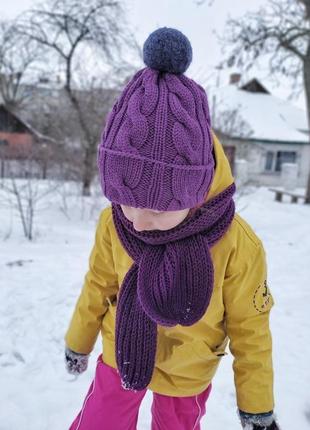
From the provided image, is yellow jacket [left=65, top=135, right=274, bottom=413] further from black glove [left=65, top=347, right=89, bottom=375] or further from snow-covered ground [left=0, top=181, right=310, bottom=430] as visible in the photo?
snow-covered ground [left=0, top=181, right=310, bottom=430]

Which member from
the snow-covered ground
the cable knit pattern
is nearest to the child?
the cable knit pattern

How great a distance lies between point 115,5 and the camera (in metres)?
11.4

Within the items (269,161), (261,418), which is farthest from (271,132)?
(261,418)

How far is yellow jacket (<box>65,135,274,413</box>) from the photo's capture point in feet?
4.31

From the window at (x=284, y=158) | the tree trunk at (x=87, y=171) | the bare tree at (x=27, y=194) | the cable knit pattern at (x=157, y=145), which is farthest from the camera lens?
the window at (x=284, y=158)

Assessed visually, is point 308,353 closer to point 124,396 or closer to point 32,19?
point 124,396

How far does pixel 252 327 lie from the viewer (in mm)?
1335

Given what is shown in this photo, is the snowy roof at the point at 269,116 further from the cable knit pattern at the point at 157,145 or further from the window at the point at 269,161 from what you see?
the cable knit pattern at the point at 157,145

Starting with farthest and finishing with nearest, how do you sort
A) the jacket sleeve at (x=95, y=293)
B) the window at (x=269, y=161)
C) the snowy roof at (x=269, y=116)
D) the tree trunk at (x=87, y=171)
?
the window at (x=269, y=161) < the snowy roof at (x=269, y=116) < the tree trunk at (x=87, y=171) < the jacket sleeve at (x=95, y=293)

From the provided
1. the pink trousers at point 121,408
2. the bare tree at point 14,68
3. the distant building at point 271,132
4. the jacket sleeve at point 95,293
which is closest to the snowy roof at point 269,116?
the distant building at point 271,132

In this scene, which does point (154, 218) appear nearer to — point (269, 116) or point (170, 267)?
point (170, 267)

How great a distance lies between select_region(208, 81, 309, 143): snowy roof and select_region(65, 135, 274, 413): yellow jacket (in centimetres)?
2146

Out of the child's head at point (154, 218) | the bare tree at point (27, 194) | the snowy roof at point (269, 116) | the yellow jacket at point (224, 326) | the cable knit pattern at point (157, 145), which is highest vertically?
the snowy roof at point (269, 116)

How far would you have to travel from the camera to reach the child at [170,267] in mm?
1153
